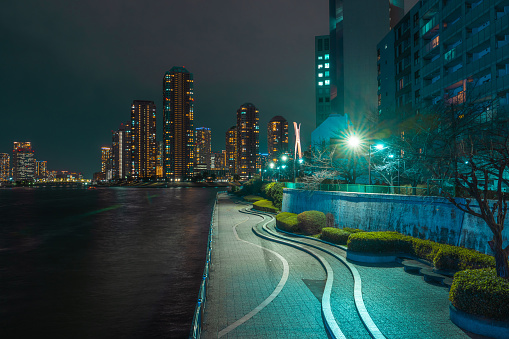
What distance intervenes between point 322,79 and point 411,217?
4478 inches

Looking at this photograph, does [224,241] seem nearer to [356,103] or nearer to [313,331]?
[313,331]

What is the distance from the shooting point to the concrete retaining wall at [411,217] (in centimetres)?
1719

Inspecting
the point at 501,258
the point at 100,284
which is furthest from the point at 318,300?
the point at 100,284

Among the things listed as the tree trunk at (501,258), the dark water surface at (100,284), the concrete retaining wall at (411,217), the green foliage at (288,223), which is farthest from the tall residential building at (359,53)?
the tree trunk at (501,258)

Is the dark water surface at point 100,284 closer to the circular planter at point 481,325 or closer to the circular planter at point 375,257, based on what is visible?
the circular planter at point 375,257

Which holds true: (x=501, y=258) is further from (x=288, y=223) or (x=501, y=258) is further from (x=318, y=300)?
(x=288, y=223)

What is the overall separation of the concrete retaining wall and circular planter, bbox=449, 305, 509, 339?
277 inches

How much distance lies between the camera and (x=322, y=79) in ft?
419

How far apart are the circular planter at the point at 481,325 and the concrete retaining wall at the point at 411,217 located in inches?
277

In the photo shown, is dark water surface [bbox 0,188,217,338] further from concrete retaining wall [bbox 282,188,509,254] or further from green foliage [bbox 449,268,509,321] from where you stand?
concrete retaining wall [bbox 282,188,509,254]

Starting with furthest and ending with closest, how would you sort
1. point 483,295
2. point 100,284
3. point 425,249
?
point 100,284 → point 425,249 → point 483,295

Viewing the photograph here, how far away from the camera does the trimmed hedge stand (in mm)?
14617

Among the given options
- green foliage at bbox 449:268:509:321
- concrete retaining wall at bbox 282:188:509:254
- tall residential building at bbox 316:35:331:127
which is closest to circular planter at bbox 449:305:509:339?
green foliage at bbox 449:268:509:321

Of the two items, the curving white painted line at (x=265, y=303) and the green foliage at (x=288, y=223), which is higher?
the green foliage at (x=288, y=223)
